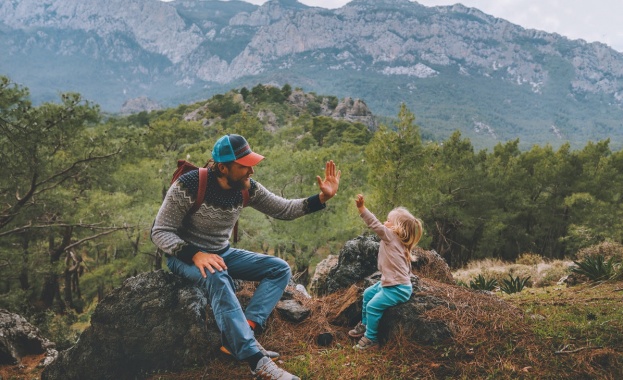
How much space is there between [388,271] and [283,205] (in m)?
1.33

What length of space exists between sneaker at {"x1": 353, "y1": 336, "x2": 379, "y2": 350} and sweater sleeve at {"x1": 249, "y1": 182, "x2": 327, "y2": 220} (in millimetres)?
1415

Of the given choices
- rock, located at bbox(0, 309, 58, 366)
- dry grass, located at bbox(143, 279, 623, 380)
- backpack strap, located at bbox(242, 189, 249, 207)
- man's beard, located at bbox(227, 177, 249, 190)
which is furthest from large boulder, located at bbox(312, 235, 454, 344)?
rock, located at bbox(0, 309, 58, 366)

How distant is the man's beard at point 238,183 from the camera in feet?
12.0

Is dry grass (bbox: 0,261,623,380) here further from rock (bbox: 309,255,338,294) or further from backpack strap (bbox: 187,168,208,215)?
rock (bbox: 309,255,338,294)

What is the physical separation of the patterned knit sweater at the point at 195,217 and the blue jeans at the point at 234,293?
249mm

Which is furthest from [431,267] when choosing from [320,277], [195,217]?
[195,217]

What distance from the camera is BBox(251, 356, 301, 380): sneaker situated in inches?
121

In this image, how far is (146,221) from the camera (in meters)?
14.8

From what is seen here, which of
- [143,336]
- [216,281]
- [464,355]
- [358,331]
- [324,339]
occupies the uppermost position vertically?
[216,281]

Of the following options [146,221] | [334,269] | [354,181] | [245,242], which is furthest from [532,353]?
[354,181]

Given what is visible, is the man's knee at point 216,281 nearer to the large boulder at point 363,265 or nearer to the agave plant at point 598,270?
the large boulder at point 363,265

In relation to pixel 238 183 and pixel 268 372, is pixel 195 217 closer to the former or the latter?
pixel 238 183

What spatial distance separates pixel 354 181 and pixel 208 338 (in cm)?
2121

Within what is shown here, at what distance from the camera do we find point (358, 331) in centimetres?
399
